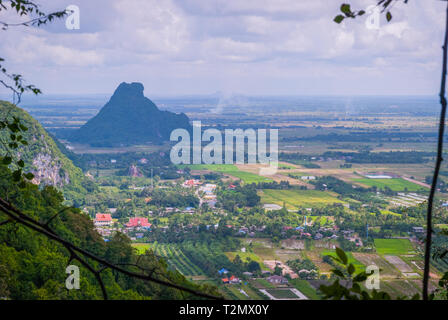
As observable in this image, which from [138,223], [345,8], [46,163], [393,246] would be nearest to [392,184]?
[393,246]

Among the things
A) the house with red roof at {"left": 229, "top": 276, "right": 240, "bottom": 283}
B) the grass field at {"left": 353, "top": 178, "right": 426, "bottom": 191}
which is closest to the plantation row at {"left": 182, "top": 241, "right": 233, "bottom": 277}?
the house with red roof at {"left": 229, "top": 276, "right": 240, "bottom": 283}

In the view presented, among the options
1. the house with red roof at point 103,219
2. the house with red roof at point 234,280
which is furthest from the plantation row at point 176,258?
the house with red roof at point 103,219

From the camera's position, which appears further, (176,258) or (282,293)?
(176,258)

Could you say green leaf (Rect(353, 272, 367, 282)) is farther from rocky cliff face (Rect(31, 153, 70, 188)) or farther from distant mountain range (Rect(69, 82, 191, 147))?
distant mountain range (Rect(69, 82, 191, 147))

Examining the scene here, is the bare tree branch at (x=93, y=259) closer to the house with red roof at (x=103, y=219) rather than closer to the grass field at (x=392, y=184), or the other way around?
the house with red roof at (x=103, y=219)

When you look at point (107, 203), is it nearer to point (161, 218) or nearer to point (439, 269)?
point (161, 218)

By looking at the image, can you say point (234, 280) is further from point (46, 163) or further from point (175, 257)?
point (46, 163)
